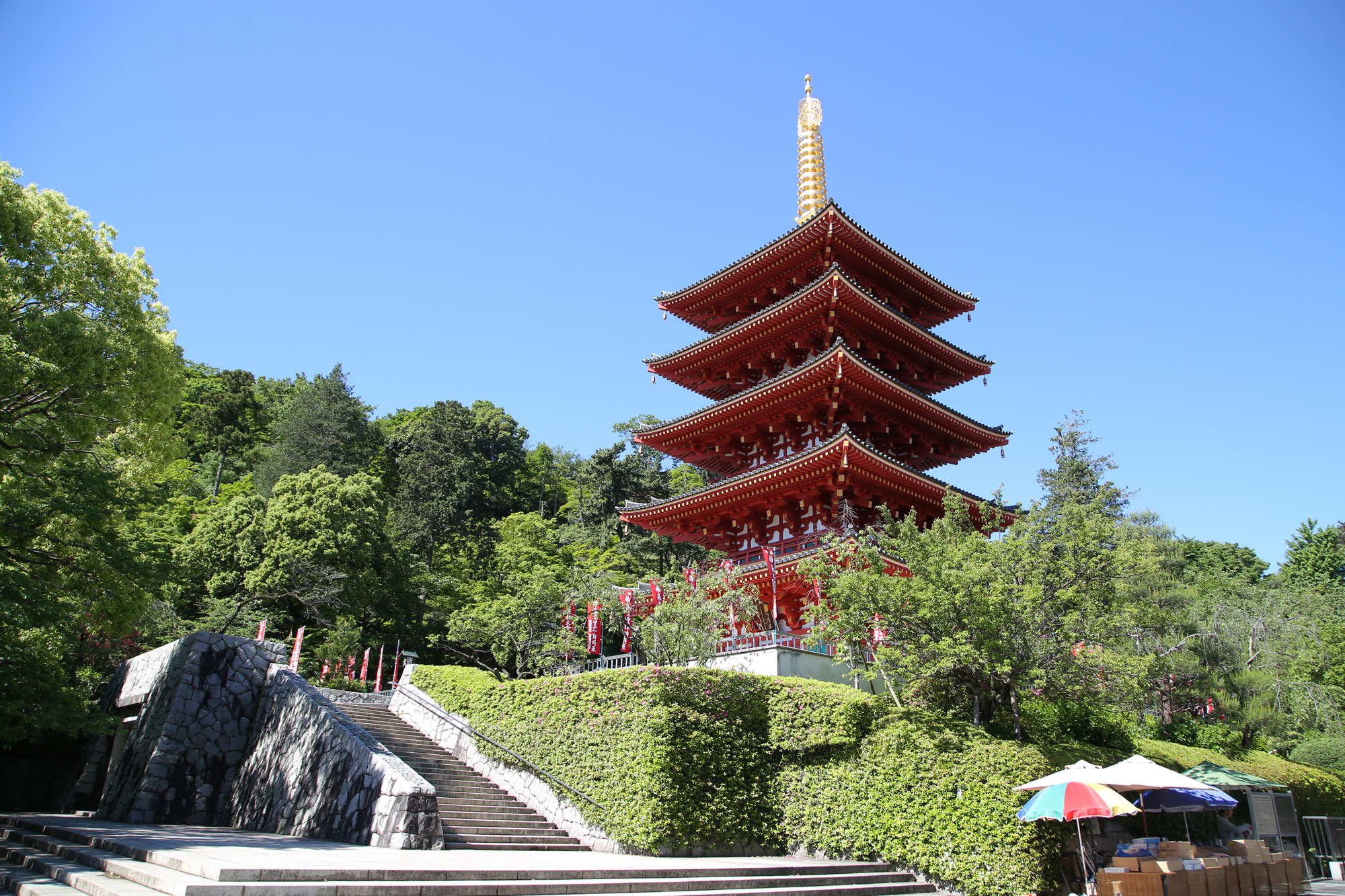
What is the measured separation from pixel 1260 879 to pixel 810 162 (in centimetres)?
2254

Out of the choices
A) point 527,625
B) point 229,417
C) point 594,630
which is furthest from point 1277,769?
point 229,417

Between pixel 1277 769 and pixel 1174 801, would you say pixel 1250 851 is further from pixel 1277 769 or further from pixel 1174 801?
pixel 1277 769

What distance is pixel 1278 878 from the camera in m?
11.5

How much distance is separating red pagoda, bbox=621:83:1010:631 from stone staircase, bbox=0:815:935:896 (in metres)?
8.33

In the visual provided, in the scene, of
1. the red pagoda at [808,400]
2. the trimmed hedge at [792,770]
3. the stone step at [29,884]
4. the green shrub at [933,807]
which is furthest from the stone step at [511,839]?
the red pagoda at [808,400]

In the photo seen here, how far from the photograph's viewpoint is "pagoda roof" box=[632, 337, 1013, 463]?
19688 millimetres

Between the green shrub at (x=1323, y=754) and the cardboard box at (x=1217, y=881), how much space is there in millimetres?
13266

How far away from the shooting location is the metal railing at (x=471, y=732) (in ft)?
44.1

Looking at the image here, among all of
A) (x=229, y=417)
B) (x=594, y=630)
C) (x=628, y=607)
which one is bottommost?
(x=594, y=630)

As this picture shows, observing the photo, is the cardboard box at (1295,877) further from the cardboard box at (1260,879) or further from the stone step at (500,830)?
the stone step at (500,830)

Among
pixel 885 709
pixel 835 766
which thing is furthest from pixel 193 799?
pixel 885 709

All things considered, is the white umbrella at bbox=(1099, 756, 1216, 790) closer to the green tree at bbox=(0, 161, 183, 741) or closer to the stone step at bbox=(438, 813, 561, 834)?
the stone step at bbox=(438, 813, 561, 834)

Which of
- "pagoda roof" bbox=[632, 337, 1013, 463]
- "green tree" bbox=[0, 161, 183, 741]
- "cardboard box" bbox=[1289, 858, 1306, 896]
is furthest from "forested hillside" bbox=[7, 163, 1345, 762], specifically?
"pagoda roof" bbox=[632, 337, 1013, 463]

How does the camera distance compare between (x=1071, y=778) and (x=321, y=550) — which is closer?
(x=1071, y=778)
